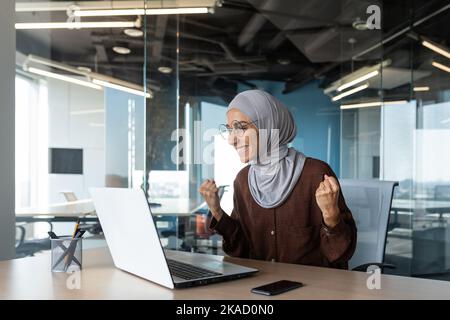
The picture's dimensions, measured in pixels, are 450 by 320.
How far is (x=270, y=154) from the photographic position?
1.66 metres

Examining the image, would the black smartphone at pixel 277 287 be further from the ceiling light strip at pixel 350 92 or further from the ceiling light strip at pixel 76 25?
the ceiling light strip at pixel 76 25

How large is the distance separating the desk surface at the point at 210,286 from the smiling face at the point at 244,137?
0.45m

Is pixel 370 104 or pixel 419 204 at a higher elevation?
pixel 370 104

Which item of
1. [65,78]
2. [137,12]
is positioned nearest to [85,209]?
[65,78]

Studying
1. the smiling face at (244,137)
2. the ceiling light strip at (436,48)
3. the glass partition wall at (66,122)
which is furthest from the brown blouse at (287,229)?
the ceiling light strip at (436,48)

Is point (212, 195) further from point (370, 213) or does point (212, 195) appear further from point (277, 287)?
point (370, 213)

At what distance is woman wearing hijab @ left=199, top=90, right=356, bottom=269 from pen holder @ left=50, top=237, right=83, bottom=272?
1.47 feet

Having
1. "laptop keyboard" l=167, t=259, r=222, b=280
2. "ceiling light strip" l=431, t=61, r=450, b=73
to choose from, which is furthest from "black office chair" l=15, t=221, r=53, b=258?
"ceiling light strip" l=431, t=61, r=450, b=73

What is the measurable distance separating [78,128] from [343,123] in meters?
2.72

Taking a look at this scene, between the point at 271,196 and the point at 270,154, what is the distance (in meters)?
0.16

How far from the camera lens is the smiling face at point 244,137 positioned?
156 cm

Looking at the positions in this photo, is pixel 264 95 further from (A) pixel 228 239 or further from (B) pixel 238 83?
(B) pixel 238 83

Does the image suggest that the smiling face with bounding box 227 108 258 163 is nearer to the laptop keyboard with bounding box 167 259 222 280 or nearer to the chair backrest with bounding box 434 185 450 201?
the laptop keyboard with bounding box 167 259 222 280

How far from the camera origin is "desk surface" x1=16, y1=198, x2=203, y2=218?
3.83 m
